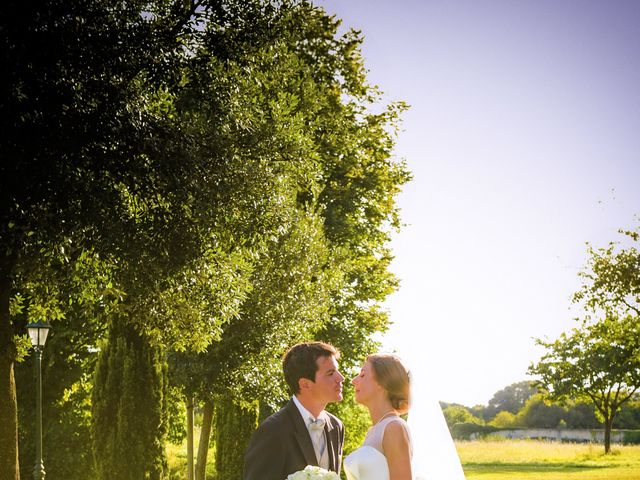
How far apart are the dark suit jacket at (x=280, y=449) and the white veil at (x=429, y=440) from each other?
1.99m

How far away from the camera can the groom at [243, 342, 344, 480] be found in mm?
5871

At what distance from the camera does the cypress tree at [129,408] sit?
63.4 ft

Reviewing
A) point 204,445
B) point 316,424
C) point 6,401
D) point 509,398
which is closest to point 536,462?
point 204,445

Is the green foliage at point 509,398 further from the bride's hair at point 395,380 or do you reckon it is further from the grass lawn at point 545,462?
the bride's hair at point 395,380

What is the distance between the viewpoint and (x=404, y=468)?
240 inches

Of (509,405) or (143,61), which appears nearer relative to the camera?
(143,61)

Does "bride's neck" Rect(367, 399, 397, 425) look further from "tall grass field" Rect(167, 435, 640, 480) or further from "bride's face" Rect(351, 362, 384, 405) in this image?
"tall grass field" Rect(167, 435, 640, 480)

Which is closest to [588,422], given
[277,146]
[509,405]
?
[509,405]

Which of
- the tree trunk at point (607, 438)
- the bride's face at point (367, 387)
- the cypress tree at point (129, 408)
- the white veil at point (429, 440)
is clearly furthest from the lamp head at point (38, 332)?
the tree trunk at point (607, 438)

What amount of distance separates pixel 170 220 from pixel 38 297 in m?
3.58

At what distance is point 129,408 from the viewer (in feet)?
64.3

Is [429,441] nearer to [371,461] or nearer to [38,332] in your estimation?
[371,461]

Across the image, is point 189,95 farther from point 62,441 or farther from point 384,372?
point 62,441

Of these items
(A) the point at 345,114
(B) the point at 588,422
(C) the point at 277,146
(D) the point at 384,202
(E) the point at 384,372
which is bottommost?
(B) the point at 588,422
